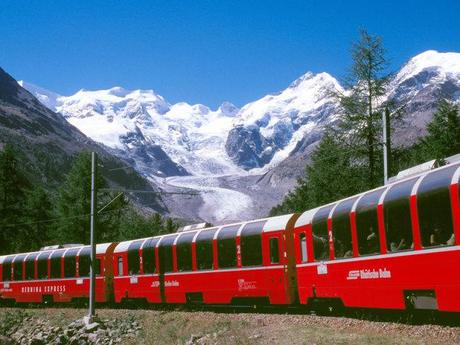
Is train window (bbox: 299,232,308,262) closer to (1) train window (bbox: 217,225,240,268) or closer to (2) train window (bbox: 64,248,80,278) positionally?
(1) train window (bbox: 217,225,240,268)

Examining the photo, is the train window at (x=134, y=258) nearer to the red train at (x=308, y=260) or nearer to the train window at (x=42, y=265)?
the red train at (x=308, y=260)

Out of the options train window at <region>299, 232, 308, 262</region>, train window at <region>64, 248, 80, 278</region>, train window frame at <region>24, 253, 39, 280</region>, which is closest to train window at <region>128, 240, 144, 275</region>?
train window at <region>64, 248, 80, 278</region>

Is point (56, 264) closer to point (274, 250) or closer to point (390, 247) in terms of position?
point (274, 250)

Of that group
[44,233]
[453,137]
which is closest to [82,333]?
[453,137]

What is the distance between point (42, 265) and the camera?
36469 mm

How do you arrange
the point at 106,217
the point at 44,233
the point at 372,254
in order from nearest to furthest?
the point at 372,254
the point at 106,217
the point at 44,233

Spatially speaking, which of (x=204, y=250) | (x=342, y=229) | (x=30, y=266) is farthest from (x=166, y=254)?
(x=30, y=266)

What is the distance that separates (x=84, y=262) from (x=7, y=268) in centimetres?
1004

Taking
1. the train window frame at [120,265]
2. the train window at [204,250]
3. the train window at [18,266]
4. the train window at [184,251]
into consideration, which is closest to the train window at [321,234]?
the train window at [204,250]

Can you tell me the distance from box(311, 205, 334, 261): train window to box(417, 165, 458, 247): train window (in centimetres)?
538

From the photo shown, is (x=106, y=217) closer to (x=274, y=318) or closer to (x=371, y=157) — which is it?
(x=371, y=157)

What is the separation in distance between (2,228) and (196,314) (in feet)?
112

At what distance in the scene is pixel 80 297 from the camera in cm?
3328

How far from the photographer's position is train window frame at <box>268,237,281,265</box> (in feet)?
69.9
